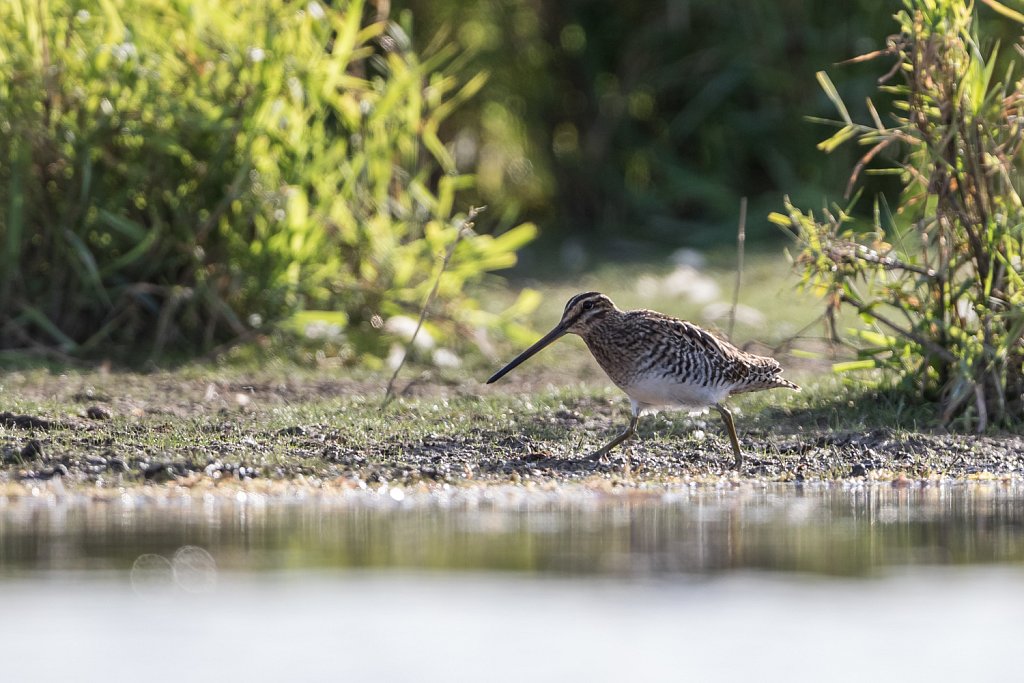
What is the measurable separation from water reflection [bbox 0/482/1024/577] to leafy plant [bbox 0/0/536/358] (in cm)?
337

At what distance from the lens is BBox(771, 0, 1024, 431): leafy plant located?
7633 mm

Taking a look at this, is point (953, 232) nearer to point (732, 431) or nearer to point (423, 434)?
point (732, 431)

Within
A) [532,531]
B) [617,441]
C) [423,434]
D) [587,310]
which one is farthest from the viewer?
[587,310]

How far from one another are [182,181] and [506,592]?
5.50m

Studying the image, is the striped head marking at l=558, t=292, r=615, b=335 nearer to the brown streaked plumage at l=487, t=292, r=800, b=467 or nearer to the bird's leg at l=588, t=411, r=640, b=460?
the brown streaked plumage at l=487, t=292, r=800, b=467

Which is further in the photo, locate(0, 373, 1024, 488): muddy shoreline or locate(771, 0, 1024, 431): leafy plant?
locate(771, 0, 1024, 431): leafy plant

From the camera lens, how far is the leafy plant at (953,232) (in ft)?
25.0

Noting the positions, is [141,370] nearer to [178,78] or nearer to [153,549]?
[178,78]

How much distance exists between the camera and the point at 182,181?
9820 mm

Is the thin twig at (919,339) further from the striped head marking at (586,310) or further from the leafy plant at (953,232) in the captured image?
the striped head marking at (586,310)

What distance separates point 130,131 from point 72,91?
0.38m

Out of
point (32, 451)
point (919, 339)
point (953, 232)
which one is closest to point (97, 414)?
point (32, 451)

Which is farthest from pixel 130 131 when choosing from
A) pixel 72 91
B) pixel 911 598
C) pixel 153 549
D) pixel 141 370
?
pixel 911 598

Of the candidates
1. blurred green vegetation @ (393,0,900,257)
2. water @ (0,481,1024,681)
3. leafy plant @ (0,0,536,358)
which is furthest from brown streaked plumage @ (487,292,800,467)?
blurred green vegetation @ (393,0,900,257)
